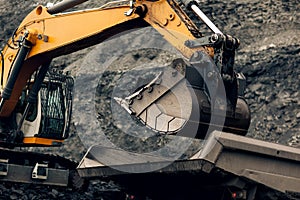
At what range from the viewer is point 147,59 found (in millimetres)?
13500

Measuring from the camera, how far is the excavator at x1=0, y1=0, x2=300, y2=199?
15.8 feet

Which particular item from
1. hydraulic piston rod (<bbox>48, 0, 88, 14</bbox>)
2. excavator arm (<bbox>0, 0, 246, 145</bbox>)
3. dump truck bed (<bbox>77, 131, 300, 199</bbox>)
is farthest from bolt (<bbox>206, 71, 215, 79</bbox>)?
hydraulic piston rod (<bbox>48, 0, 88, 14</bbox>)

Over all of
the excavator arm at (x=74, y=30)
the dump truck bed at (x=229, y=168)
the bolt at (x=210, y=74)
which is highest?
the excavator arm at (x=74, y=30)

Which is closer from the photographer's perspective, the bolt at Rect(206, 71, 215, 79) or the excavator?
the excavator

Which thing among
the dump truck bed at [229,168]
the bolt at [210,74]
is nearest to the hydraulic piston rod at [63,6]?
the bolt at [210,74]

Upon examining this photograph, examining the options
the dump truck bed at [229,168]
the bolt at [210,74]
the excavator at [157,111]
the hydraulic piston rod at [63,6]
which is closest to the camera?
the dump truck bed at [229,168]

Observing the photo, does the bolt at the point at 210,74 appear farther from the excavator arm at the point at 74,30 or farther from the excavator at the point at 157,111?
the excavator arm at the point at 74,30

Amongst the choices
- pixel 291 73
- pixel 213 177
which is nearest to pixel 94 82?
pixel 291 73

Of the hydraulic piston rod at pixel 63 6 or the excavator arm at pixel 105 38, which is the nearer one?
the excavator arm at pixel 105 38

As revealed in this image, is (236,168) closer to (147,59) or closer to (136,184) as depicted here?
(136,184)

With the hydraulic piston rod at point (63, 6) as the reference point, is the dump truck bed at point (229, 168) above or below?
below

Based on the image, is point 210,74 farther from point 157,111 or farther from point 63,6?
point 63,6

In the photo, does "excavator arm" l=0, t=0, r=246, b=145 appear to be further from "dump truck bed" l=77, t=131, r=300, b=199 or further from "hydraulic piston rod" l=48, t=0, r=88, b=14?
"dump truck bed" l=77, t=131, r=300, b=199

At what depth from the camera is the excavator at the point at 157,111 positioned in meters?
4.82
